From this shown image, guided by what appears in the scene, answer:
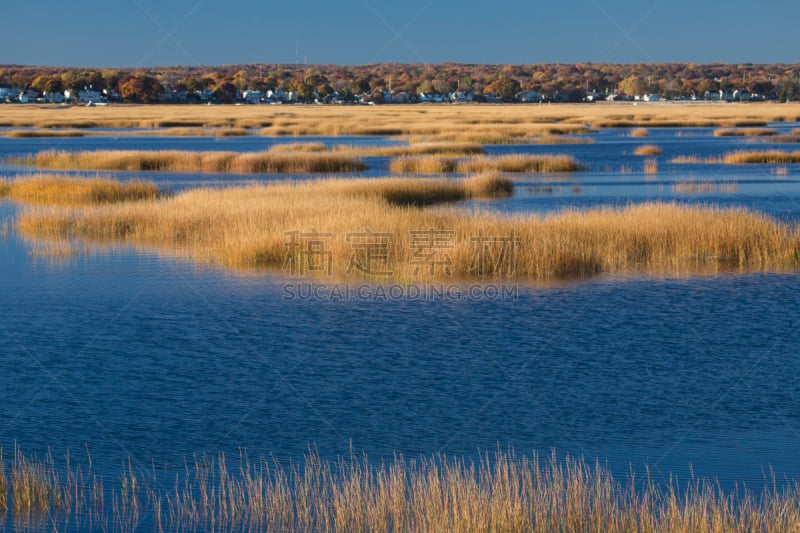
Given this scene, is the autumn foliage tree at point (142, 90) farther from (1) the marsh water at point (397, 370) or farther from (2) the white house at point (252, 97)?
(1) the marsh water at point (397, 370)

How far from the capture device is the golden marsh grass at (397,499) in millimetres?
7672

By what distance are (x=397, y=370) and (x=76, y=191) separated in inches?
848

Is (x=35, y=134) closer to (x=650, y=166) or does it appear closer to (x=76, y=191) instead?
(x=76, y=191)

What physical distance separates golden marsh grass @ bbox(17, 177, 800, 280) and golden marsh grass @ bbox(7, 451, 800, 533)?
10383 mm

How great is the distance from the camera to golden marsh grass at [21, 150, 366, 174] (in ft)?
140

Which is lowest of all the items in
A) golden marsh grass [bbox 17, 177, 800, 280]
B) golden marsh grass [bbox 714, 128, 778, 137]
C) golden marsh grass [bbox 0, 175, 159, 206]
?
golden marsh grass [bbox 17, 177, 800, 280]

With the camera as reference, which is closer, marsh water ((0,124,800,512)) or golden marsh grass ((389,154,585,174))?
marsh water ((0,124,800,512))

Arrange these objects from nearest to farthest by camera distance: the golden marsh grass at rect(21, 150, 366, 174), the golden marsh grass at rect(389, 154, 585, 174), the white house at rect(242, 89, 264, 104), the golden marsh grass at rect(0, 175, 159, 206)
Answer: the golden marsh grass at rect(0, 175, 159, 206) < the golden marsh grass at rect(389, 154, 585, 174) < the golden marsh grass at rect(21, 150, 366, 174) < the white house at rect(242, 89, 264, 104)

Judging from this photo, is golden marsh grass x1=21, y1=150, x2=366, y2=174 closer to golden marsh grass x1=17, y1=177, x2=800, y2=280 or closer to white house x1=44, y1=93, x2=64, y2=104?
golden marsh grass x1=17, y1=177, x2=800, y2=280

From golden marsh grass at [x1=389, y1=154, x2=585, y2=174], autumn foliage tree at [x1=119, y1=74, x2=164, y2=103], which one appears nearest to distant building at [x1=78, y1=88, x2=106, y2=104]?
autumn foliage tree at [x1=119, y1=74, x2=164, y2=103]

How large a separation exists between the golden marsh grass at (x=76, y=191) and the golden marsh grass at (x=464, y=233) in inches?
173

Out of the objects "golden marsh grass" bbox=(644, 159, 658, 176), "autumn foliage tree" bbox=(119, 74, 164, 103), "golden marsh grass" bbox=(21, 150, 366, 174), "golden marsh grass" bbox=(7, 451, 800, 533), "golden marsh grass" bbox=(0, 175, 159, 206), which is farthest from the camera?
"autumn foliage tree" bbox=(119, 74, 164, 103)

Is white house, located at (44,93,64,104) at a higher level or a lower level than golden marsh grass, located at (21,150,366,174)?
higher

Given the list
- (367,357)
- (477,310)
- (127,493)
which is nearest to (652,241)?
(477,310)
